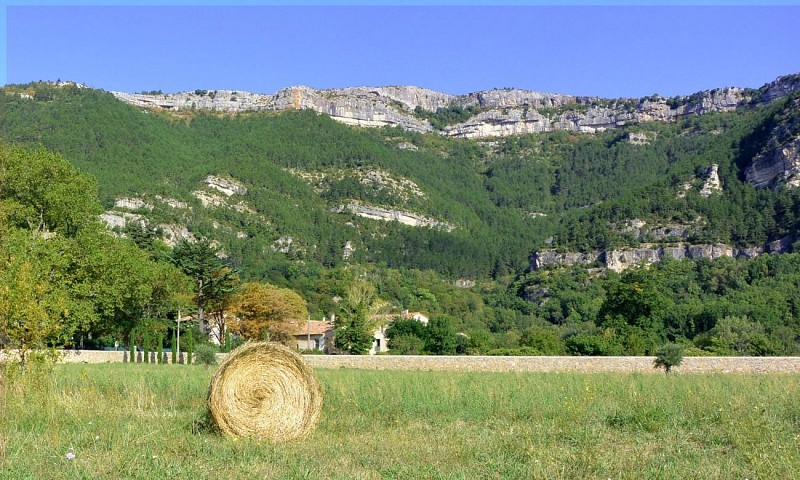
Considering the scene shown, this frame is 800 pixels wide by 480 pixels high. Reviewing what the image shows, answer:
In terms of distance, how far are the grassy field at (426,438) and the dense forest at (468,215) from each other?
96.4 ft

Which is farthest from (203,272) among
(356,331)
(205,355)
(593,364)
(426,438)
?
(426,438)

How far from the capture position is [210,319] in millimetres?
62938

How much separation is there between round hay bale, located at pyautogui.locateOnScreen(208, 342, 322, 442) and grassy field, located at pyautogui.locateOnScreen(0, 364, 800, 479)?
0.33 meters

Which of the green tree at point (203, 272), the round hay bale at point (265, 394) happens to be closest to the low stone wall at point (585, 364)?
the green tree at point (203, 272)

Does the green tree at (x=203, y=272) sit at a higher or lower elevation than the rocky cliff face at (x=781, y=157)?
lower

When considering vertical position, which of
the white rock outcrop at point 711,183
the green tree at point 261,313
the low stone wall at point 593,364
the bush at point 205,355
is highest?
the white rock outcrop at point 711,183

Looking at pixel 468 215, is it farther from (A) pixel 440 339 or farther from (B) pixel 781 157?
(A) pixel 440 339

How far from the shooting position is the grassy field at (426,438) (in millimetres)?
8336

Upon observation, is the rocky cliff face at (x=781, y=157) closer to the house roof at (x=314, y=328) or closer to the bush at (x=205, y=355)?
the house roof at (x=314, y=328)

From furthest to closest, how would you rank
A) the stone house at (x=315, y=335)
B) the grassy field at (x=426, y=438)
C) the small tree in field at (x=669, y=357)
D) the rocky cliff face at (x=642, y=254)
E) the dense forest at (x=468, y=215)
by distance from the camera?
1. the rocky cliff face at (x=642, y=254)
2. the stone house at (x=315, y=335)
3. the dense forest at (x=468, y=215)
4. the small tree in field at (x=669, y=357)
5. the grassy field at (x=426, y=438)

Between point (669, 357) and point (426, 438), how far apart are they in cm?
2425

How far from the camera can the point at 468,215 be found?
14575cm

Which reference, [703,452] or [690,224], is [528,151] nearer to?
[690,224]

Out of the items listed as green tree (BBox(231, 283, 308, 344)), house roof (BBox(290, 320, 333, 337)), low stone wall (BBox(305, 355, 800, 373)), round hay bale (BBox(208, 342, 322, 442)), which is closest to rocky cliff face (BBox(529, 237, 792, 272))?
house roof (BBox(290, 320, 333, 337))
